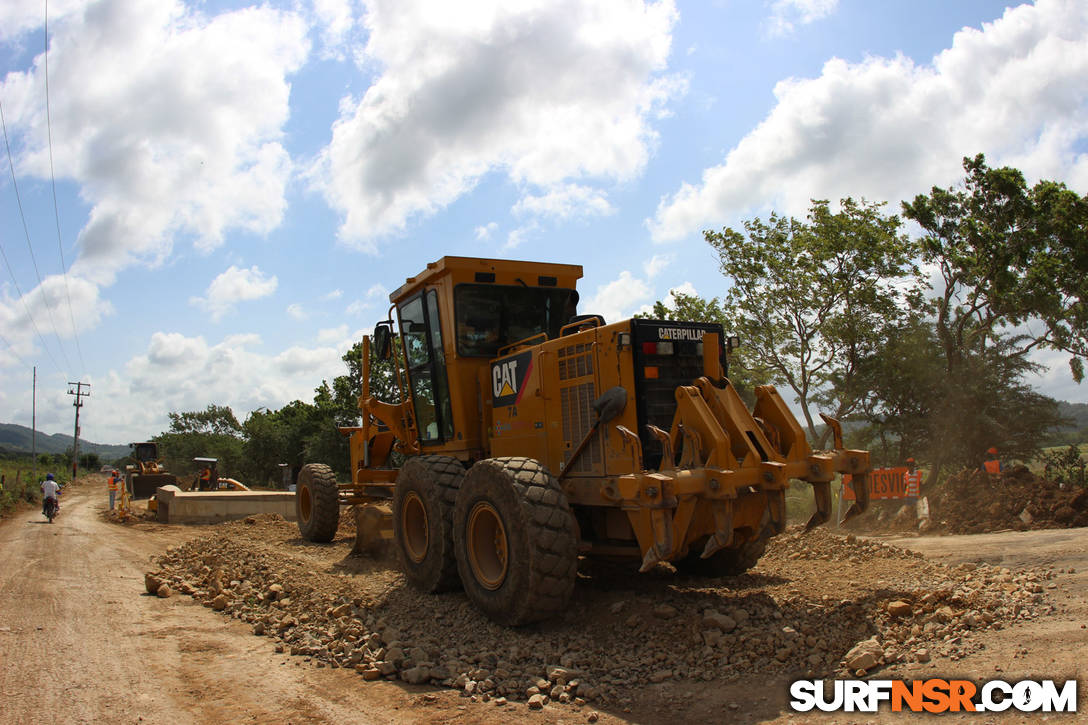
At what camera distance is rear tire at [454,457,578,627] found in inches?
227

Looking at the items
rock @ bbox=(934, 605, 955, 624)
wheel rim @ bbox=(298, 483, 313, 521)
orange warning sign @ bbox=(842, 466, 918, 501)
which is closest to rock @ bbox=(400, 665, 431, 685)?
rock @ bbox=(934, 605, 955, 624)

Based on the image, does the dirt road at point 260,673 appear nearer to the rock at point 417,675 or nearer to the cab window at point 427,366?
the rock at point 417,675

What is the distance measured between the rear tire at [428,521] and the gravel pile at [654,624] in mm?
256

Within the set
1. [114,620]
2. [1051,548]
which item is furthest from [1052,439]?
[114,620]

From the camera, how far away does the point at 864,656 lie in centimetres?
466

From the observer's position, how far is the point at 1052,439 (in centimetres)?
1742

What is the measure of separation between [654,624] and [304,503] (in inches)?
324

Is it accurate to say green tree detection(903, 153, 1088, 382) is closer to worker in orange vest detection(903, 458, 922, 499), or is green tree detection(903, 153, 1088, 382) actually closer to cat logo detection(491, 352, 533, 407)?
worker in orange vest detection(903, 458, 922, 499)

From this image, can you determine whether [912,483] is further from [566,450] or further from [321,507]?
[321,507]

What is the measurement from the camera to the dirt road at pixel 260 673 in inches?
175

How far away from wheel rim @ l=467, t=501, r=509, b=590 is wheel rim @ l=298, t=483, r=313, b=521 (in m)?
6.55

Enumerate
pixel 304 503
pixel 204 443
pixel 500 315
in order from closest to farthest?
pixel 500 315, pixel 304 503, pixel 204 443

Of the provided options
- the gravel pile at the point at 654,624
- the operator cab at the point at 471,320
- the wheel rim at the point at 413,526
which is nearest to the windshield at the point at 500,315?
the operator cab at the point at 471,320

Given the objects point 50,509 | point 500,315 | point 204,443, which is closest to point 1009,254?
point 500,315
